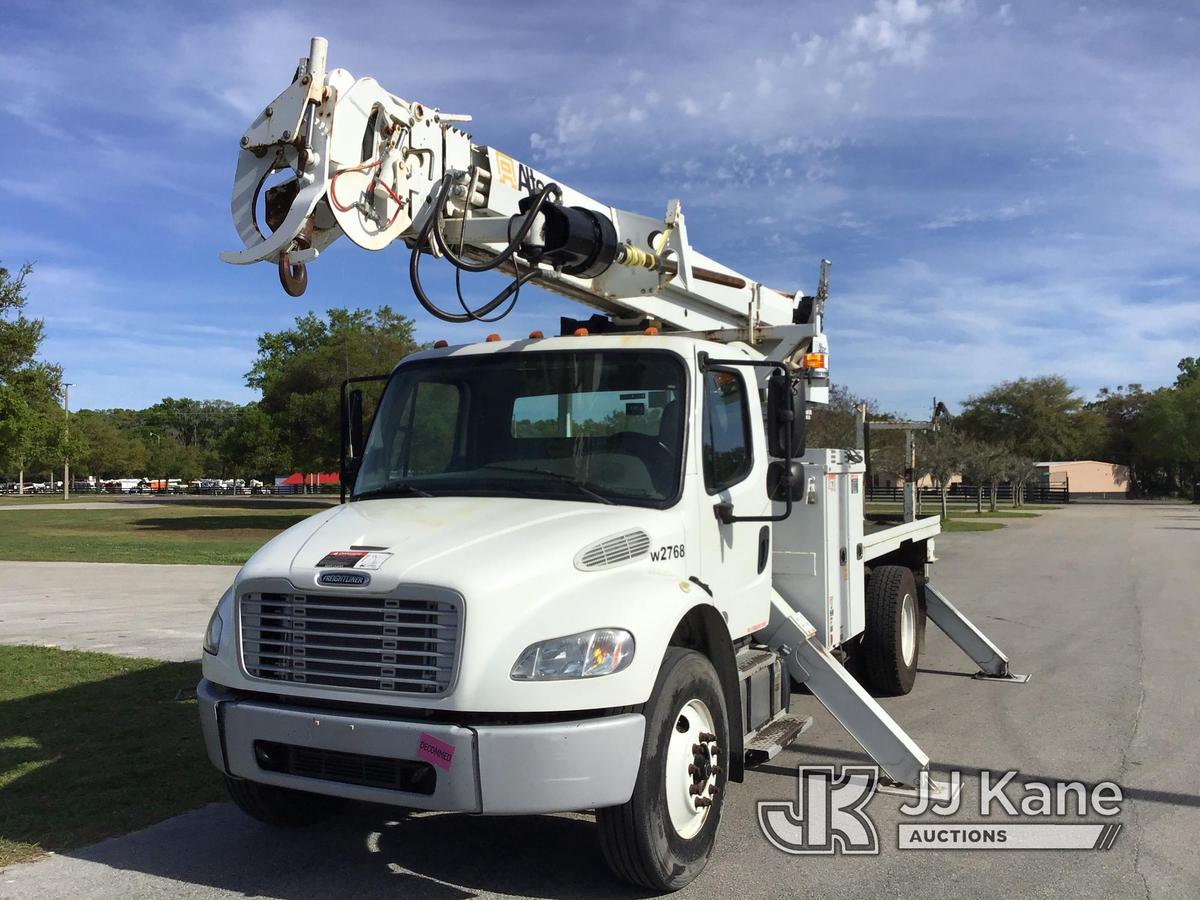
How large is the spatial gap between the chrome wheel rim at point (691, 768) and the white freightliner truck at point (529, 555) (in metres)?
0.01

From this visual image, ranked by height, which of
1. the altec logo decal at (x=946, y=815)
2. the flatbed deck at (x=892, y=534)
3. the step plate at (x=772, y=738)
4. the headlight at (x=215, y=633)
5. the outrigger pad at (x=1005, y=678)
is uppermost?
the flatbed deck at (x=892, y=534)

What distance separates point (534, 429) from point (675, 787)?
1.87 metres

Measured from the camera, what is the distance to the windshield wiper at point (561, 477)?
4.65 meters

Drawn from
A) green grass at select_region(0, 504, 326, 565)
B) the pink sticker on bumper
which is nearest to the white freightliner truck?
the pink sticker on bumper

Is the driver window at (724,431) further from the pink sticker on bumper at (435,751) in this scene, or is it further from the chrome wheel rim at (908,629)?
the chrome wheel rim at (908,629)

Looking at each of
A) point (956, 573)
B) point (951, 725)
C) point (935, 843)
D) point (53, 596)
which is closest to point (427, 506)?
point (935, 843)

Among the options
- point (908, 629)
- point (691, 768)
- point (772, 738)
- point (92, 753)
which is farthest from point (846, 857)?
point (92, 753)

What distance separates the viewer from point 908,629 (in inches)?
324

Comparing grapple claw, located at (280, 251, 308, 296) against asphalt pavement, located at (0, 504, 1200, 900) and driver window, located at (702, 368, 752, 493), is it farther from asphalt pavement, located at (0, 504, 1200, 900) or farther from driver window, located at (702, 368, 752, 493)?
asphalt pavement, located at (0, 504, 1200, 900)

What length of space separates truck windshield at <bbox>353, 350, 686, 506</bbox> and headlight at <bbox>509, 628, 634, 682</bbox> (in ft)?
3.15

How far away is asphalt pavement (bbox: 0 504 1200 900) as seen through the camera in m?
4.28

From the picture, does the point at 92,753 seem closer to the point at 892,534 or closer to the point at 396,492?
the point at 396,492

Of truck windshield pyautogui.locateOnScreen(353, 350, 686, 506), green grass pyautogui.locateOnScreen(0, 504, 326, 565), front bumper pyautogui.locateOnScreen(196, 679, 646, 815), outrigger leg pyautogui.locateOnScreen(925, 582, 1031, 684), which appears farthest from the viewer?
green grass pyautogui.locateOnScreen(0, 504, 326, 565)

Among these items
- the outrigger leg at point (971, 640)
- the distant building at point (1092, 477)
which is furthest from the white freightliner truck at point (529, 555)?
the distant building at point (1092, 477)
